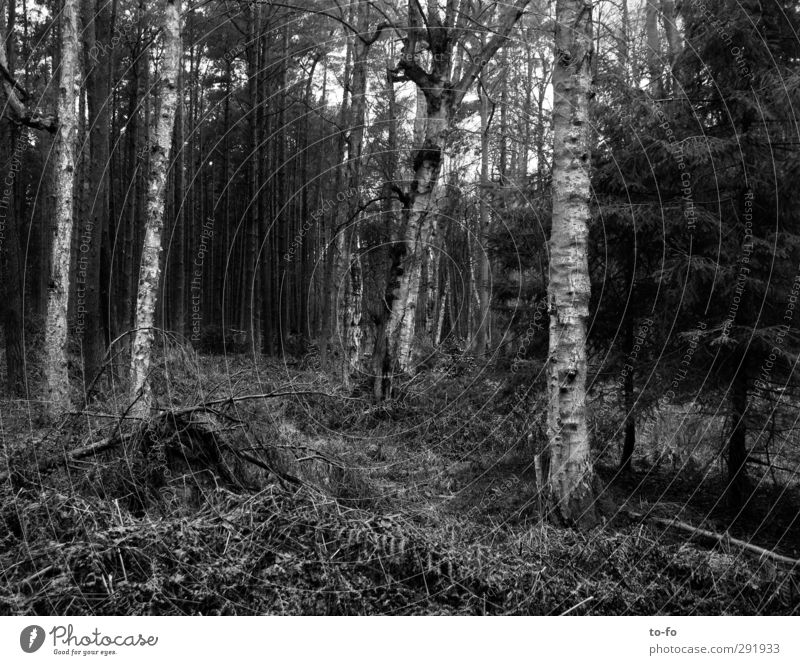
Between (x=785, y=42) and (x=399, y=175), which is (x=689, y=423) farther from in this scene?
(x=399, y=175)

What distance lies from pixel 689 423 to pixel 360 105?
38.0 ft

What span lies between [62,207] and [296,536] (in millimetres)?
7912

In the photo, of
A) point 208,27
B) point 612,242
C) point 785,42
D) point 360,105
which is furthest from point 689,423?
point 208,27

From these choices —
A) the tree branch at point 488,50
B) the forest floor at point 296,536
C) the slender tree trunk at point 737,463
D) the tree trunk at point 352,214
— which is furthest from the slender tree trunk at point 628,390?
the tree trunk at point 352,214

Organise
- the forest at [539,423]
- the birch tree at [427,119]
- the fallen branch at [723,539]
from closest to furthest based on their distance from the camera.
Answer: the forest at [539,423]
the fallen branch at [723,539]
the birch tree at [427,119]

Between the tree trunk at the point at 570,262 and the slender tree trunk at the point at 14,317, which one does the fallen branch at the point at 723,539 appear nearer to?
the tree trunk at the point at 570,262

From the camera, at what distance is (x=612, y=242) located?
966 centimetres

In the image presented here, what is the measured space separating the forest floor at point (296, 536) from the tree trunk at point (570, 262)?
2.21ft

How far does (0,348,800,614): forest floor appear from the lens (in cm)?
520

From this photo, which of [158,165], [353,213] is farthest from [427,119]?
[158,165]

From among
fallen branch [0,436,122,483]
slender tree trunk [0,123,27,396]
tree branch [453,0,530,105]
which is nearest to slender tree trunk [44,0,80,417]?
slender tree trunk [0,123,27,396]

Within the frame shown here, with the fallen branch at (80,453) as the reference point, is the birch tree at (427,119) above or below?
above
